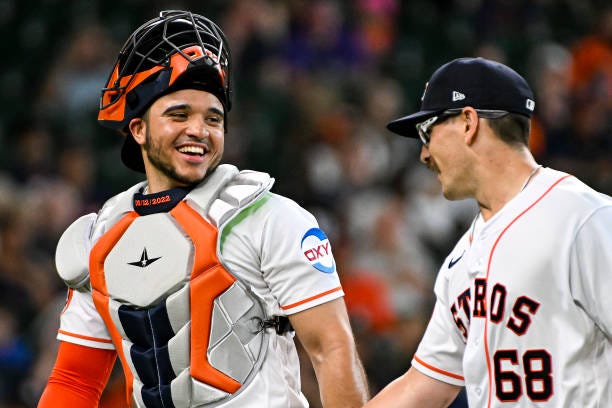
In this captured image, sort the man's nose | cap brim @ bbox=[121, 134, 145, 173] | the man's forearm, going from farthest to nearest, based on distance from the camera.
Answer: cap brim @ bbox=[121, 134, 145, 173]
the man's nose
the man's forearm

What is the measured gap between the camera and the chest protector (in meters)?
3.27

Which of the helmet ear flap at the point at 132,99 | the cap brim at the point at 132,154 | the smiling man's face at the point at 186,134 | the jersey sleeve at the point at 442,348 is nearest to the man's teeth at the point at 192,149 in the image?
the smiling man's face at the point at 186,134

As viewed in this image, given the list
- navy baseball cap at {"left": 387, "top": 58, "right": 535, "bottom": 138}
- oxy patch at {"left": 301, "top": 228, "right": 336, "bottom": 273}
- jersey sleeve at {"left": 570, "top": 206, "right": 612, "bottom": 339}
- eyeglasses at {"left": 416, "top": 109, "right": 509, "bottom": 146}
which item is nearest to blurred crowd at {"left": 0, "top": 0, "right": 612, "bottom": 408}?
oxy patch at {"left": 301, "top": 228, "right": 336, "bottom": 273}

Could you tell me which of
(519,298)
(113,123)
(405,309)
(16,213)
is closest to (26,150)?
(16,213)

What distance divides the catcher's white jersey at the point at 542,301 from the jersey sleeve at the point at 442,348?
0.11 m

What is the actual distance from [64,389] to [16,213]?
379 centimetres

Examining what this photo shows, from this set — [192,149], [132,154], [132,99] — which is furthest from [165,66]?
[132,154]

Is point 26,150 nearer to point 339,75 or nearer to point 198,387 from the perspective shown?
point 339,75

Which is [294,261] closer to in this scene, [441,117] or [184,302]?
[184,302]

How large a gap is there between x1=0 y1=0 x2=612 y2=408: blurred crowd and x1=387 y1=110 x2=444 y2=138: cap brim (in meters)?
2.77

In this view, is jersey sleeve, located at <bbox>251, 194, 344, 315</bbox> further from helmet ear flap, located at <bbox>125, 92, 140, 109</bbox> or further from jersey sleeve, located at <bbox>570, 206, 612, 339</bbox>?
jersey sleeve, located at <bbox>570, 206, 612, 339</bbox>

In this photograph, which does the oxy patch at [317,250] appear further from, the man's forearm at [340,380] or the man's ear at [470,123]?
the man's ear at [470,123]

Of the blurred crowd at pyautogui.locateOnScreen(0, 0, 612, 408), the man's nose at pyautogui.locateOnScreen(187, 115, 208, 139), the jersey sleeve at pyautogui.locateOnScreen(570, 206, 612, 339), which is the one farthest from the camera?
the blurred crowd at pyautogui.locateOnScreen(0, 0, 612, 408)

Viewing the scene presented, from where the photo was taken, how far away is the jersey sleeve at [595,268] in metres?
2.90
